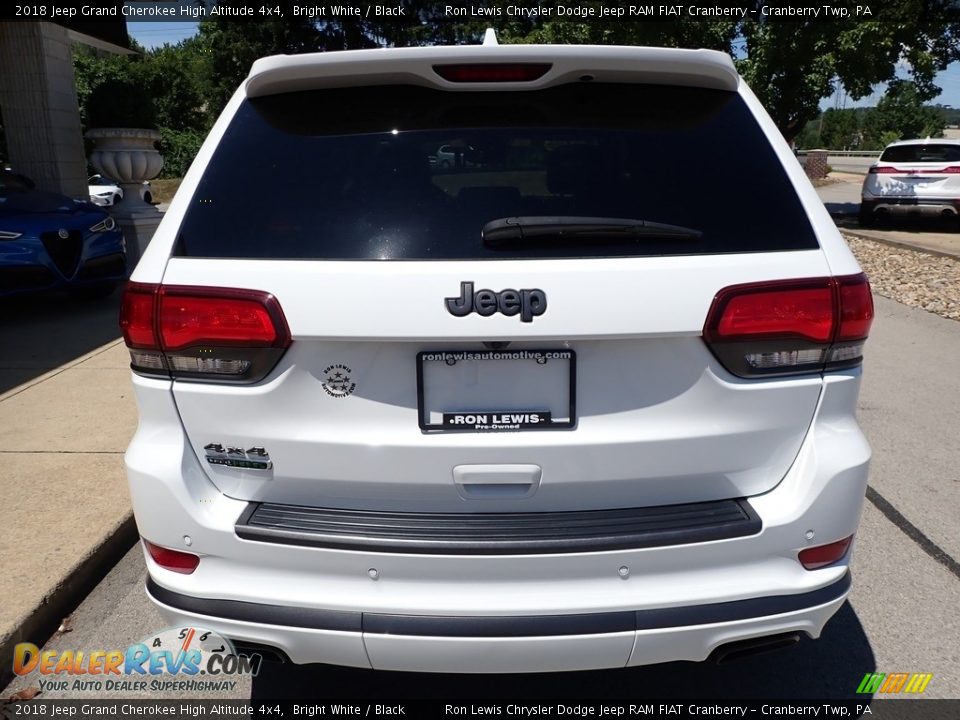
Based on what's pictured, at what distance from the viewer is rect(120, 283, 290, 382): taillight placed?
1840 mm

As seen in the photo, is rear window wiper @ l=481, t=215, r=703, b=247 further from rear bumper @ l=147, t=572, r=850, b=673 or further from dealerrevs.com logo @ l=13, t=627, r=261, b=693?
dealerrevs.com logo @ l=13, t=627, r=261, b=693

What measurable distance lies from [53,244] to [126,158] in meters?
2.91

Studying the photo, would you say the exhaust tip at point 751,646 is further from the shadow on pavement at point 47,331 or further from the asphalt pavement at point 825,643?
the shadow on pavement at point 47,331

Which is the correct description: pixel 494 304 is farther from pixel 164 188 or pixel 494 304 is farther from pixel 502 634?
pixel 164 188

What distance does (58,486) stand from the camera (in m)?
3.77

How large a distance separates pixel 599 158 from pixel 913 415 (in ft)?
13.4

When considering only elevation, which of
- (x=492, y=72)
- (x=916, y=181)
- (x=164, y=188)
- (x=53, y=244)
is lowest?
(x=164, y=188)

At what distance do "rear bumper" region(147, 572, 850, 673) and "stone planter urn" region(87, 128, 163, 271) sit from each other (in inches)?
342

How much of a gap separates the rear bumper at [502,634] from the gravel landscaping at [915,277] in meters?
7.68

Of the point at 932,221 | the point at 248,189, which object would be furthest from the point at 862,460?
the point at 932,221

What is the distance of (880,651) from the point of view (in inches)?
106

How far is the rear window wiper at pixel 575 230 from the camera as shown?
1851 mm

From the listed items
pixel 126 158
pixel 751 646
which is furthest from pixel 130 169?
pixel 751 646

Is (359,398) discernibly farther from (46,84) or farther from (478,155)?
(46,84)
